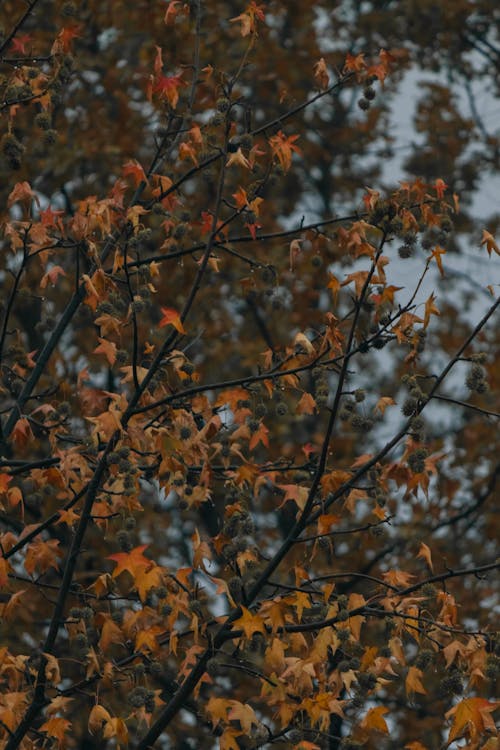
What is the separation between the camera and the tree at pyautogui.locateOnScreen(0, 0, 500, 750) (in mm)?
5645

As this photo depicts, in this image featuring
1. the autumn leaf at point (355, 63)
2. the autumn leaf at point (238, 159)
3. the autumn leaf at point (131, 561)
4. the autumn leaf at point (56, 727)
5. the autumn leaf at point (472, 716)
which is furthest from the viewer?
the autumn leaf at point (355, 63)

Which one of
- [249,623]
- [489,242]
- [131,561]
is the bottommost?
[249,623]

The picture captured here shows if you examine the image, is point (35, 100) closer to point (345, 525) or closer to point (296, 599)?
point (296, 599)

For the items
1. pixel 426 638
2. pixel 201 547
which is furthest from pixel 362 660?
pixel 201 547

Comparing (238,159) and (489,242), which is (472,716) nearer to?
(489,242)

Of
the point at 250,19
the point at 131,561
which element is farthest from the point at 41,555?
the point at 250,19

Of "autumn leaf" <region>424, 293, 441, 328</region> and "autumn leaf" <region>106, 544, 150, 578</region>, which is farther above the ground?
"autumn leaf" <region>424, 293, 441, 328</region>

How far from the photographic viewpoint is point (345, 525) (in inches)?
491

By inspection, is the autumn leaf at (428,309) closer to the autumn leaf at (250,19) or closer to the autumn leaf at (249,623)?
the autumn leaf at (249,623)

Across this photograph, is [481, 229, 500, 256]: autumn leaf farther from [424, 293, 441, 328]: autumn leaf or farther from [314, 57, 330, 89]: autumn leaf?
[314, 57, 330, 89]: autumn leaf

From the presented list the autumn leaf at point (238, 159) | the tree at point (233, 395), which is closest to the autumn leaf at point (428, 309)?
the tree at point (233, 395)

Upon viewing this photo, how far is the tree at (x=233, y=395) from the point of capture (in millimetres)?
5645

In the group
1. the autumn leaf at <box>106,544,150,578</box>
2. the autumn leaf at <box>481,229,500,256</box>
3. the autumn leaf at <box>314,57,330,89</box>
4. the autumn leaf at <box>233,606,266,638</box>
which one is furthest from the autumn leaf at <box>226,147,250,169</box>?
the autumn leaf at <box>233,606,266,638</box>

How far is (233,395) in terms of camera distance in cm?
619
